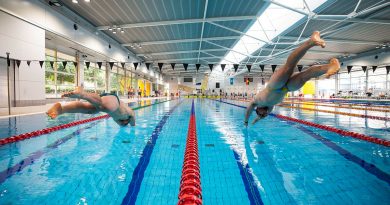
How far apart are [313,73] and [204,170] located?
175cm

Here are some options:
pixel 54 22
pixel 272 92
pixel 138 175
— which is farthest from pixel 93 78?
pixel 272 92

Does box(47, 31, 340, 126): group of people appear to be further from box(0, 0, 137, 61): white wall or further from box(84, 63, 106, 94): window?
box(84, 63, 106, 94): window

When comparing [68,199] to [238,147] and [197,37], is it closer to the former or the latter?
[238,147]

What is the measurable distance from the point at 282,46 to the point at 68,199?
57.7 feet

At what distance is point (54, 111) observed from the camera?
8.61 ft

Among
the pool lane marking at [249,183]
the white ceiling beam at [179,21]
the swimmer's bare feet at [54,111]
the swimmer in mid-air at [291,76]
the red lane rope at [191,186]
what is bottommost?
the pool lane marking at [249,183]

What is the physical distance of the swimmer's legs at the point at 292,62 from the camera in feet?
7.65

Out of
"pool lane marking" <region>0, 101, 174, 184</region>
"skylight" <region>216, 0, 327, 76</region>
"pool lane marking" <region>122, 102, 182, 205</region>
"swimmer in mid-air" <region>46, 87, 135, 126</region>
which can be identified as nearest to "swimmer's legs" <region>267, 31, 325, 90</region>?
"pool lane marking" <region>122, 102, 182, 205</region>

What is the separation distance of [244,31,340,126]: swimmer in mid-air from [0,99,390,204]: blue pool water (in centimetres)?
83

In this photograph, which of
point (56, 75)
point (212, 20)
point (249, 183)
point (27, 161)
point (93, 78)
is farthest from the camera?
point (93, 78)

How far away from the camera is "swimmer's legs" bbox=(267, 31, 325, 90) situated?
2331 millimetres

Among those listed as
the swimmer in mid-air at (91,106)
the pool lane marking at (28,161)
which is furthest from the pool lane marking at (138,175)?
the pool lane marking at (28,161)

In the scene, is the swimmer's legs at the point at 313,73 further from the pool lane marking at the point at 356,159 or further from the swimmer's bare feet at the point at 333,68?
the pool lane marking at the point at 356,159

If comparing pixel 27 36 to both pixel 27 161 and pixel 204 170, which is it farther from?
pixel 204 170
